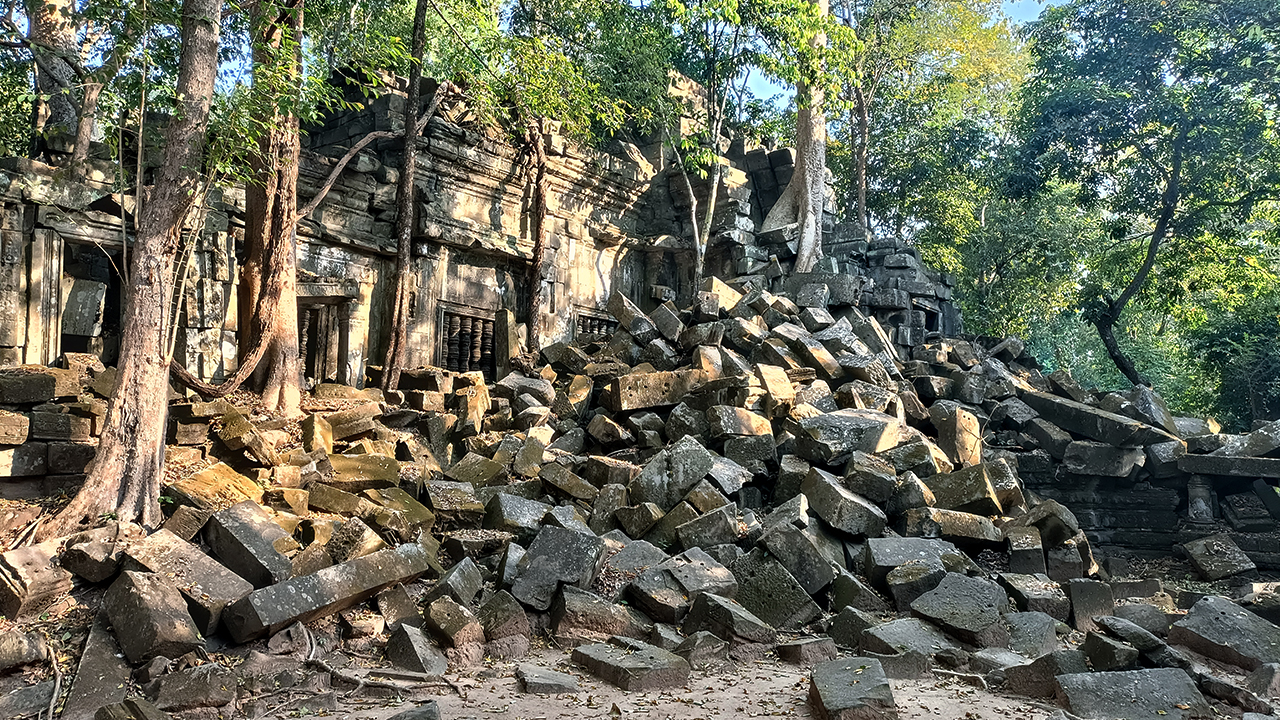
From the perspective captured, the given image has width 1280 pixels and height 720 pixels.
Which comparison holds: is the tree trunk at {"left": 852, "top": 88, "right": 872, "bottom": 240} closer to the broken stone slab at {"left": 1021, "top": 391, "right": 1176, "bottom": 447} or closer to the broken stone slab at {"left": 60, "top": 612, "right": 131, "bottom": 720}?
the broken stone slab at {"left": 1021, "top": 391, "right": 1176, "bottom": 447}

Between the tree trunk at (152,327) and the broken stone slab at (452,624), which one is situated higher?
the tree trunk at (152,327)

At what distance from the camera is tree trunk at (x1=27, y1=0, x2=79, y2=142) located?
6.12m

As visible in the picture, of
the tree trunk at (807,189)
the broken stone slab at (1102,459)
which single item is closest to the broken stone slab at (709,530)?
the broken stone slab at (1102,459)

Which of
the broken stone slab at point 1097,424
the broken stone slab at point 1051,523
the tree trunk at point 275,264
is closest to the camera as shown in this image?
the broken stone slab at point 1051,523

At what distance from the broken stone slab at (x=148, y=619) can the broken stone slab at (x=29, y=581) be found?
0.44 meters

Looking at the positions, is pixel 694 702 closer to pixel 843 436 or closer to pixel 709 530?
pixel 709 530

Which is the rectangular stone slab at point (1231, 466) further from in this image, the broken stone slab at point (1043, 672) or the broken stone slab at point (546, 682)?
the broken stone slab at point (546, 682)

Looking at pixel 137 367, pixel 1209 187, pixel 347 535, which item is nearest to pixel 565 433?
pixel 347 535

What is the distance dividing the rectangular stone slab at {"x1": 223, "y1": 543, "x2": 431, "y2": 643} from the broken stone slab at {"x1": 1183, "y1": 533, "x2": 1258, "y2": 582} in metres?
6.56

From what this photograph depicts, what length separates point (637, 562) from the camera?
17.2 feet

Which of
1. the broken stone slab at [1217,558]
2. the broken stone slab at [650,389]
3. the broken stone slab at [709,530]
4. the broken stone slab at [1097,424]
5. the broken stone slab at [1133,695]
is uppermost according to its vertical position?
the broken stone slab at [650,389]

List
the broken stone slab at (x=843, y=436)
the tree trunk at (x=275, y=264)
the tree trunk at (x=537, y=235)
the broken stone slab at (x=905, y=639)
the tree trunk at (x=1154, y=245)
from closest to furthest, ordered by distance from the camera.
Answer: the broken stone slab at (x=905, y=639), the broken stone slab at (x=843, y=436), the tree trunk at (x=275, y=264), the tree trunk at (x=537, y=235), the tree trunk at (x=1154, y=245)

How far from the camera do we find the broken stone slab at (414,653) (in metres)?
3.91

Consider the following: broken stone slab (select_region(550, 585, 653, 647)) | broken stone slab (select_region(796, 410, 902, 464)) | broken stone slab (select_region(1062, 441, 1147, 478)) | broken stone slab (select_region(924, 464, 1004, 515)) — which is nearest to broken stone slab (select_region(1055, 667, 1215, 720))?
broken stone slab (select_region(550, 585, 653, 647))
